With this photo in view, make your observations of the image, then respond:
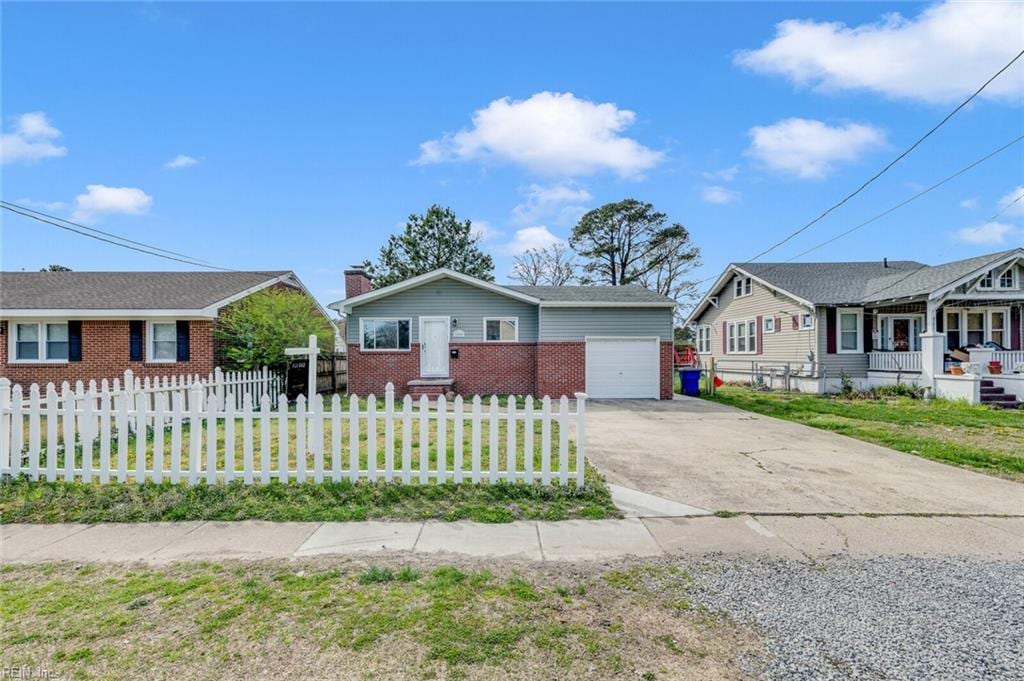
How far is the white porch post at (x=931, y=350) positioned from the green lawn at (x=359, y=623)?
18.0m

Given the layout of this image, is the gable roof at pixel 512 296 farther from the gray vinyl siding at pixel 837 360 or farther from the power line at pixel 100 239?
the power line at pixel 100 239

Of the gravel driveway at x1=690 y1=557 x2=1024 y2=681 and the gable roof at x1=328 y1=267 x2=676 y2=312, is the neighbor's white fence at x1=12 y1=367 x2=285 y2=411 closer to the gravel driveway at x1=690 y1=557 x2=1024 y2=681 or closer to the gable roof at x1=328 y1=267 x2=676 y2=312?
the gable roof at x1=328 y1=267 x2=676 y2=312

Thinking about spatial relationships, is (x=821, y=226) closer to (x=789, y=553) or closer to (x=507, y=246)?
(x=789, y=553)

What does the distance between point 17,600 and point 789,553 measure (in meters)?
5.23

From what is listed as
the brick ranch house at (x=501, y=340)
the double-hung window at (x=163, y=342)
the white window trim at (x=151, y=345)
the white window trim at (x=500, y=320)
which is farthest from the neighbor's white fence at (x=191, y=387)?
the white window trim at (x=500, y=320)

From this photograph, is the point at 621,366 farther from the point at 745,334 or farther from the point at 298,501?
the point at 298,501

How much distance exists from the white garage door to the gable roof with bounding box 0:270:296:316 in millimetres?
12048

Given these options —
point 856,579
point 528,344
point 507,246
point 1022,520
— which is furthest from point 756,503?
point 507,246

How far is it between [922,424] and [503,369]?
1110 centimetres

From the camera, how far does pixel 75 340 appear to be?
15.9 m

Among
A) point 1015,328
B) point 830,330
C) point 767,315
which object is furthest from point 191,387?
point 1015,328

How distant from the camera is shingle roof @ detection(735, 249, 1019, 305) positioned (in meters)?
17.2

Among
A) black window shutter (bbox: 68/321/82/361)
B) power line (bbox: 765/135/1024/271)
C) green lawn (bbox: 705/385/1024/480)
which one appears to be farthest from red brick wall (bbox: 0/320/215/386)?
power line (bbox: 765/135/1024/271)

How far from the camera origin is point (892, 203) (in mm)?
18156
